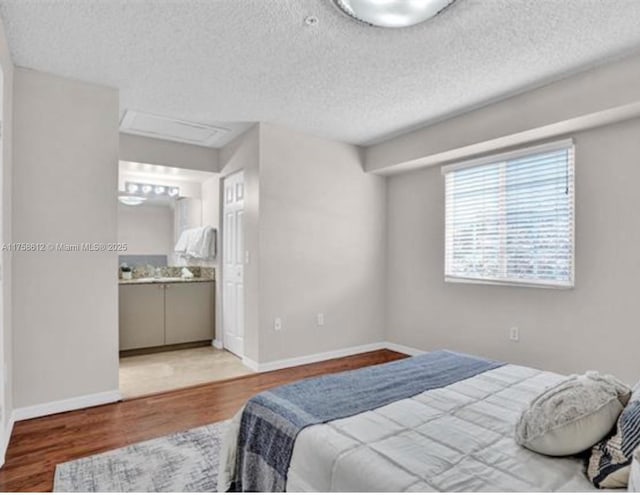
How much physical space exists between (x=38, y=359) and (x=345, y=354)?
2918 mm

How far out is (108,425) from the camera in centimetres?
261

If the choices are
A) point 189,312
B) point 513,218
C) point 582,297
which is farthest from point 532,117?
point 189,312

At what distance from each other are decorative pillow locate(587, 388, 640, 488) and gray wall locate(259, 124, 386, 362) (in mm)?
3038

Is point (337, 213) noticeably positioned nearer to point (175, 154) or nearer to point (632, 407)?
point (175, 154)

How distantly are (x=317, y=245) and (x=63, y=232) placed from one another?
2364 millimetres

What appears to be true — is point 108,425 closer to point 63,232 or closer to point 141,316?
point 63,232

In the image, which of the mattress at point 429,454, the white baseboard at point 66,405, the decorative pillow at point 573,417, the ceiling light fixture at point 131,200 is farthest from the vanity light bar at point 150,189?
the decorative pillow at point 573,417

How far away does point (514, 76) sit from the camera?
9.21 ft

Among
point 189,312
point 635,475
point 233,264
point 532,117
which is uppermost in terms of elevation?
point 532,117

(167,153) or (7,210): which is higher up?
(167,153)

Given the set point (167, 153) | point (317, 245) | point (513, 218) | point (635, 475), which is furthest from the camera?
point (167, 153)

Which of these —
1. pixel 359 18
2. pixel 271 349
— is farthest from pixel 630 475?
pixel 271 349

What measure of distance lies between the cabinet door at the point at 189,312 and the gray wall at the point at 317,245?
131 cm

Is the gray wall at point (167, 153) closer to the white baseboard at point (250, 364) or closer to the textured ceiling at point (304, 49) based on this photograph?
the textured ceiling at point (304, 49)
